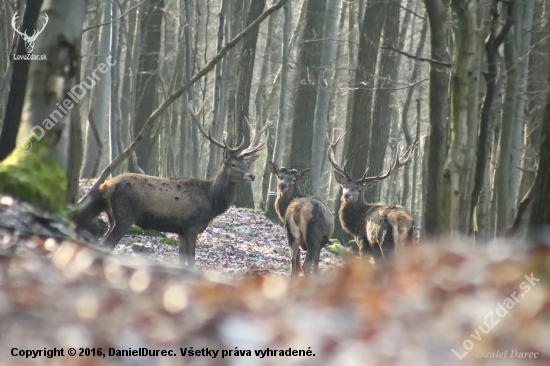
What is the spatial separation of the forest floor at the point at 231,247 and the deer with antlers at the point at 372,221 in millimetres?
754

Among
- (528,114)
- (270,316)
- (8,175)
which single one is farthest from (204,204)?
(270,316)

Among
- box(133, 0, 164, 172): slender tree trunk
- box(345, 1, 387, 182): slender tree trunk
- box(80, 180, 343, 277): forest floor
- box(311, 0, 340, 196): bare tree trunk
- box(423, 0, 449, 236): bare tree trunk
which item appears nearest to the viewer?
box(423, 0, 449, 236): bare tree trunk

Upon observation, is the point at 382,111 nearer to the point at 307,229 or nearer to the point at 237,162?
the point at 237,162

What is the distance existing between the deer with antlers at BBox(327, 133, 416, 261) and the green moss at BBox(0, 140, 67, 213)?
→ 7459 mm

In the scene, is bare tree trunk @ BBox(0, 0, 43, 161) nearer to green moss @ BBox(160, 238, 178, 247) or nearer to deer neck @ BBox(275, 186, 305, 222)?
green moss @ BBox(160, 238, 178, 247)

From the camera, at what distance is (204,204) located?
1285 cm

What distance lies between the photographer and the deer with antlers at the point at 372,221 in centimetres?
1248

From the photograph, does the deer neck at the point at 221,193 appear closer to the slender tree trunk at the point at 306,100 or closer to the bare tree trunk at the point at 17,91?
the slender tree trunk at the point at 306,100

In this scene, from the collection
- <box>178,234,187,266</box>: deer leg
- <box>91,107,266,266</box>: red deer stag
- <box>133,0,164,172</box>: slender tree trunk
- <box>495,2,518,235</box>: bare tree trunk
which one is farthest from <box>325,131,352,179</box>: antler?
<box>133,0,164,172</box>: slender tree trunk

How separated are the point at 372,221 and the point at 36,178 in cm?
828

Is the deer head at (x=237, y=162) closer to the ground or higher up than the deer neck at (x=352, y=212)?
higher up

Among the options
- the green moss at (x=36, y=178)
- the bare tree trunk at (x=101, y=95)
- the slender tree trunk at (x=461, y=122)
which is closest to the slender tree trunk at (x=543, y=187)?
the slender tree trunk at (x=461, y=122)

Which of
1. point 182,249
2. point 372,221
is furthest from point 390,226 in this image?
point 182,249

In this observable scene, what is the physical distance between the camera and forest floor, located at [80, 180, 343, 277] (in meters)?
12.9
